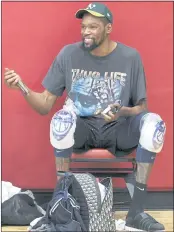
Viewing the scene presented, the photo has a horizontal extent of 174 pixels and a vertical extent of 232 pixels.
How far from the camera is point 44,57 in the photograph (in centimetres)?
318

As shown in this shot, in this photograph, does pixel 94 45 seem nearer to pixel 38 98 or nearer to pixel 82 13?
pixel 82 13

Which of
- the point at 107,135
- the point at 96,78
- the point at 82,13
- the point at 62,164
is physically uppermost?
Answer: the point at 82,13

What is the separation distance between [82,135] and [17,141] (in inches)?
24.0

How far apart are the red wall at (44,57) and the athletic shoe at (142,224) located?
720 mm

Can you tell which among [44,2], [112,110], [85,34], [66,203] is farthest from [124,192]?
[44,2]

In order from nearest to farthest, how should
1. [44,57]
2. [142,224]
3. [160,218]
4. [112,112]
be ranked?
1. [142,224]
2. [112,112]
3. [160,218]
4. [44,57]

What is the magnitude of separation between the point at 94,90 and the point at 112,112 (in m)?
0.26

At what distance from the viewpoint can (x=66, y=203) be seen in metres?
2.31

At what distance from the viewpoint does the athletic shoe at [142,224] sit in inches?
101

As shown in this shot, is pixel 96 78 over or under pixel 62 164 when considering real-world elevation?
over

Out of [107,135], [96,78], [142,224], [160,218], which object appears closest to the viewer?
[142,224]

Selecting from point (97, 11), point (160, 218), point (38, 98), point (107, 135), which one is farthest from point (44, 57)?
point (160, 218)

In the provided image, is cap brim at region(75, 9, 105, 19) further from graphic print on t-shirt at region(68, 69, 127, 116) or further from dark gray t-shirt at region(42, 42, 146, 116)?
graphic print on t-shirt at region(68, 69, 127, 116)

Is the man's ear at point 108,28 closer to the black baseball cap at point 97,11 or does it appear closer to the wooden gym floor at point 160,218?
the black baseball cap at point 97,11
